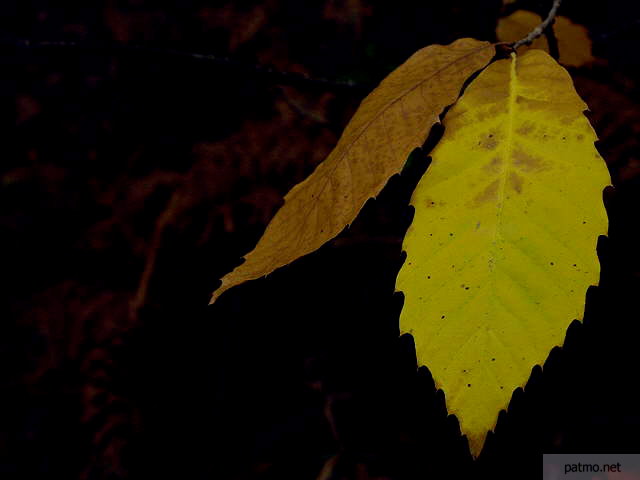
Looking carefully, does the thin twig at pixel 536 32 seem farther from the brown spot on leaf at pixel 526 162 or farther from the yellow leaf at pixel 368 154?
the brown spot on leaf at pixel 526 162

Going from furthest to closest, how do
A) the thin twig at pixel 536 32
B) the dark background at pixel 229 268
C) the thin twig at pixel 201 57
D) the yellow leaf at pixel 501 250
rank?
the dark background at pixel 229 268, the thin twig at pixel 201 57, the thin twig at pixel 536 32, the yellow leaf at pixel 501 250

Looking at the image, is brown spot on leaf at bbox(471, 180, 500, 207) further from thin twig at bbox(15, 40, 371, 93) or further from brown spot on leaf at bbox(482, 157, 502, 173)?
thin twig at bbox(15, 40, 371, 93)

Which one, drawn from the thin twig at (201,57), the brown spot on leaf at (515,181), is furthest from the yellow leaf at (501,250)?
the thin twig at (201,57)

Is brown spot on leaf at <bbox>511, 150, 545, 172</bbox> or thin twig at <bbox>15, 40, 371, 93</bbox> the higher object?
thin twig at <bbox>15, 40, 371, 93</bbox>

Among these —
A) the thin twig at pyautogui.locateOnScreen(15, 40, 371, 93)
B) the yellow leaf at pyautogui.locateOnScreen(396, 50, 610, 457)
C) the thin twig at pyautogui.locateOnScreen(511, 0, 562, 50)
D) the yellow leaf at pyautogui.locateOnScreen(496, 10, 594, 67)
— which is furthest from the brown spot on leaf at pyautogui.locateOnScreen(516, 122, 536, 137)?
the yellow leaf at pyautogui.locateOnScreen(496, 10, 594, 67)

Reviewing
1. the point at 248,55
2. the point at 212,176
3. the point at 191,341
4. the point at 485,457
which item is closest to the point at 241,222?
the point at 212,176

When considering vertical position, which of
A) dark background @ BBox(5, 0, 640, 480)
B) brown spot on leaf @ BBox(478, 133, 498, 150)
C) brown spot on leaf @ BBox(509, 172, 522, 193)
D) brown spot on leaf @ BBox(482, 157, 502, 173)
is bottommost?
dark background @ BBox(5, 0, 640, 480)
